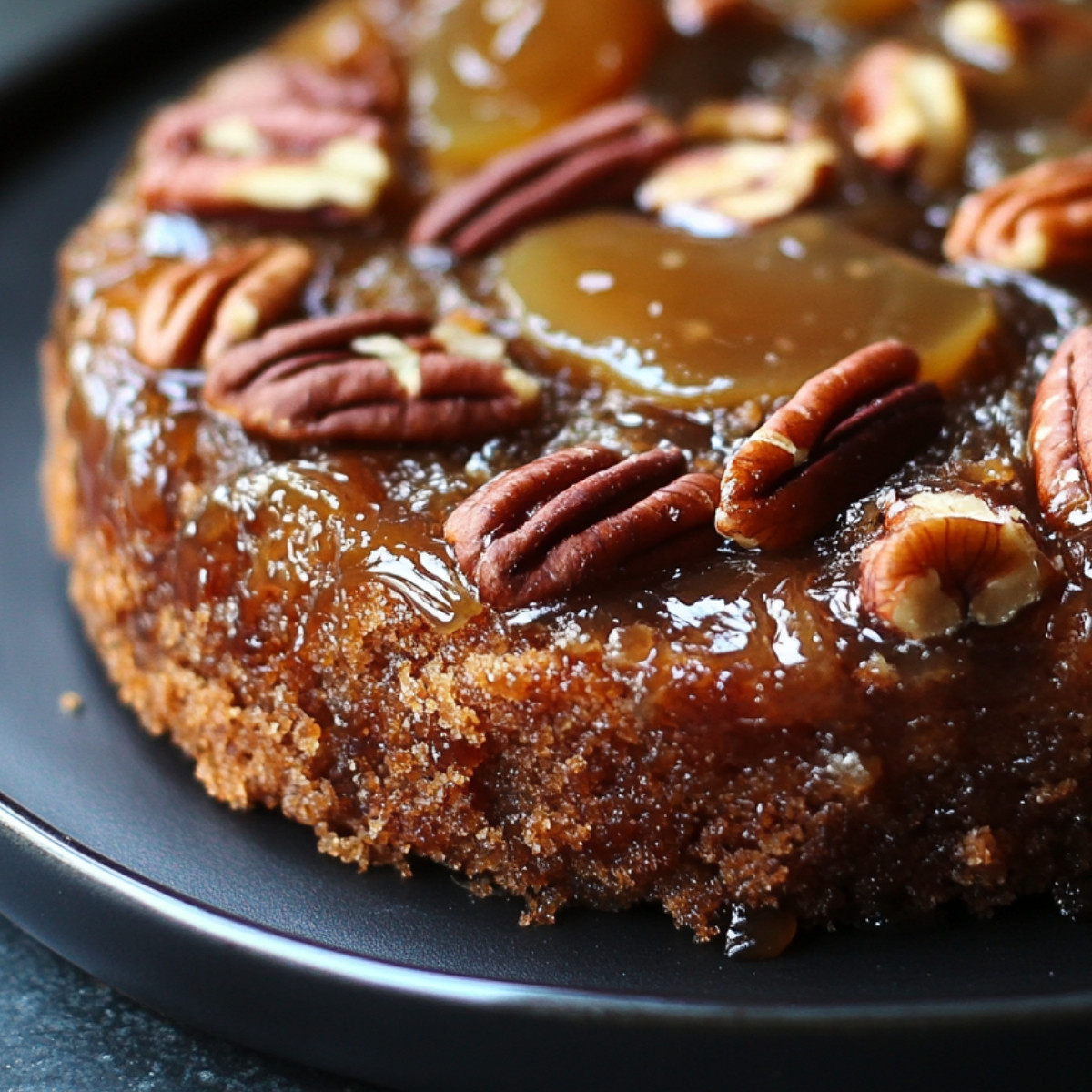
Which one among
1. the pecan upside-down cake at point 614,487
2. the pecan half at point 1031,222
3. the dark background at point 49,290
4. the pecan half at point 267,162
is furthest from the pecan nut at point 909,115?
the dark background at point 49,290

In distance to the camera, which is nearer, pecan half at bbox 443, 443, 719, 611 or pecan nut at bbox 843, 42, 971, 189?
pecan half at bbox 443, 443, 719, 611

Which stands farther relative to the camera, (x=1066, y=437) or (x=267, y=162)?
(x=267, y=162)

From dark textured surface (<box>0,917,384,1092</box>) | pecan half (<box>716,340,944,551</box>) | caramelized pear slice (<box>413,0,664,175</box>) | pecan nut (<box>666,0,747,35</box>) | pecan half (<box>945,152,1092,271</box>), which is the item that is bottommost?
dark textured surface (<box>0,917,384,1092</box>)

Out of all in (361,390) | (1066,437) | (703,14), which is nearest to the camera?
(1066,437)

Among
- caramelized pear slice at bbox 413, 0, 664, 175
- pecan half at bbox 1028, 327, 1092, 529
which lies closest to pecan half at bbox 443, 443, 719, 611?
pecan half at bbox 1028, 327, 1092, 529

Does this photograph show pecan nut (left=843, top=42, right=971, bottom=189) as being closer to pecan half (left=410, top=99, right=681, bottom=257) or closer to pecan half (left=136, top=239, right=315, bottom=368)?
pecan half (left=410, top=99, right=681, bottom=257)

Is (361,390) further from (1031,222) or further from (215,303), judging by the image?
(1031,222)

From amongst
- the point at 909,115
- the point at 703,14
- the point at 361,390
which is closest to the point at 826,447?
the point at 361,390

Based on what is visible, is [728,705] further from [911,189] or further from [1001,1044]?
[911,189]
